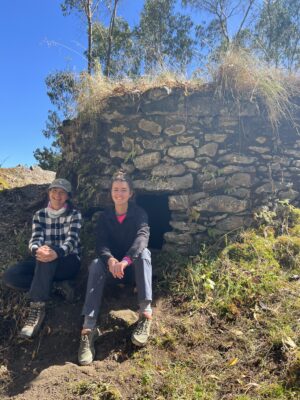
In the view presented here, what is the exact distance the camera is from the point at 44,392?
2809 mm

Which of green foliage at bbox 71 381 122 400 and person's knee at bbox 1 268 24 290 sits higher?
person's knee at bbox 1 268 24 290

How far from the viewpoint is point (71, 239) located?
400cm

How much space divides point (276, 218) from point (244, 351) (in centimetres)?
232

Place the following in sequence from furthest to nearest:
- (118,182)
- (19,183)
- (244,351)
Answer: (19,183), (118,182), (244,351)

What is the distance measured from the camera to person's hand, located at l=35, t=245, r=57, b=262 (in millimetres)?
3624

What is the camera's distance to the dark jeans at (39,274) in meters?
3.64

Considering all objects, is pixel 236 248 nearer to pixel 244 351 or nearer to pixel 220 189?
pixel 220 189

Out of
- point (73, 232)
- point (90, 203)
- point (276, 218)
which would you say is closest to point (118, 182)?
point (73, 232)

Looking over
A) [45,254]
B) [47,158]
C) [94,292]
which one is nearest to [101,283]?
[94,292]

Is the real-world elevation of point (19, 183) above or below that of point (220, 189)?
above

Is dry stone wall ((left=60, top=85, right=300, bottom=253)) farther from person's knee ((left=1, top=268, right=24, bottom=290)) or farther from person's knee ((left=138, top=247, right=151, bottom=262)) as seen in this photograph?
person's knee ((left=1, top=268, right=24, bottom=290))

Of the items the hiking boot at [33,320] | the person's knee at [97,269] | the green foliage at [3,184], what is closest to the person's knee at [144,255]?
the person's knee at [97,269]

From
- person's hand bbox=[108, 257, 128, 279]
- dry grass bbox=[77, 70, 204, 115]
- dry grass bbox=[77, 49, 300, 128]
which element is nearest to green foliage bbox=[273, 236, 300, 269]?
dry grass bbox=[77, 49, 300, 128]

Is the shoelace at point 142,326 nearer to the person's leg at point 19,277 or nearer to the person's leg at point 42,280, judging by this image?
the person's leg at point 42,280
